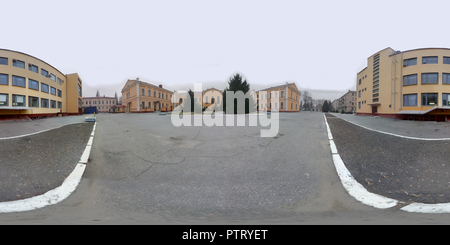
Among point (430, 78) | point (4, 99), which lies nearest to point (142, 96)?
point (4, 99)

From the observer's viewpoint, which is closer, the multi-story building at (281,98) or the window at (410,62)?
the window at (410,62)

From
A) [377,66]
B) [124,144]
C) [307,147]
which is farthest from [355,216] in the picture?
[377,66]

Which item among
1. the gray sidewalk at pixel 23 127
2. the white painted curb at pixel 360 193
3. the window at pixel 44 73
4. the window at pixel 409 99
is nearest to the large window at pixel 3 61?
the window at pixel 44 73

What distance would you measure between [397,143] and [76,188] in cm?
1013

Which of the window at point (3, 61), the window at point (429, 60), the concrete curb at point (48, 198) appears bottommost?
the concrete curb at point (48, 198)

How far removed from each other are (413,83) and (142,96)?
47.5 meters

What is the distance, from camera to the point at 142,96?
1631 inches

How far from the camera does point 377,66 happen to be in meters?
26.5

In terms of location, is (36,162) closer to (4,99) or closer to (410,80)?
(4,99)

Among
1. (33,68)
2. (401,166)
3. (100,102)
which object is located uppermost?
(100,102)

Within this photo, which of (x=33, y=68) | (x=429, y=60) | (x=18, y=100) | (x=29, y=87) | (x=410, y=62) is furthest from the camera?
(x=33, y=68)

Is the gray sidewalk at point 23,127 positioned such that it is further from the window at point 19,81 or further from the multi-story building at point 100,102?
the multi-story building at point 100,102

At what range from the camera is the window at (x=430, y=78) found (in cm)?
2102

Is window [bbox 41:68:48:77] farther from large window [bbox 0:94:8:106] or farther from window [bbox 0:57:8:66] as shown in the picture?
large window [bbox 0:94:8:106]
